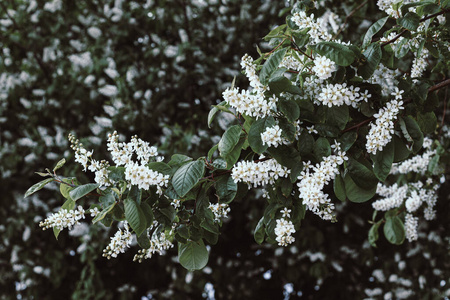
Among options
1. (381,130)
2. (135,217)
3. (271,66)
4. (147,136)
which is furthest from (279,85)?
(147,136)

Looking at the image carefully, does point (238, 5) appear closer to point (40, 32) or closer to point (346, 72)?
point (40, 32)

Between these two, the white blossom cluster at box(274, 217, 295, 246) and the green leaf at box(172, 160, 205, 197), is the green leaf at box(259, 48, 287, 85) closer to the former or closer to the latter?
the green leaf at box(172, 160, 205, 197)

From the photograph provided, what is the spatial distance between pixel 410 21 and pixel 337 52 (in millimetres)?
216

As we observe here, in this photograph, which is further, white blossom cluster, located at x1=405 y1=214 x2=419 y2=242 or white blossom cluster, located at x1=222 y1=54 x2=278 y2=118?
white blossom cluster, located at x1=405 y1=214 x2=419 y2=242

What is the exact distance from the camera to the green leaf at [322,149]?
3.35 ft

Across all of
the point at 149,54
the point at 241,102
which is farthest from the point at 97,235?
the point at 241,102

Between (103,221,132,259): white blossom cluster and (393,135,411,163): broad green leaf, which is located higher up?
(393,135,411,163): broad green leaf

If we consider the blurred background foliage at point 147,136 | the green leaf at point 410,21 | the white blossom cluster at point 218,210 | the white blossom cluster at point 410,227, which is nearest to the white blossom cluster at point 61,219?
the white blossom cluster at point 218,210

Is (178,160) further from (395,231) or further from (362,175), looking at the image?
(395,231)

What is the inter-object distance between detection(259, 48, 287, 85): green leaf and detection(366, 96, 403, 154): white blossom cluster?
25 cm

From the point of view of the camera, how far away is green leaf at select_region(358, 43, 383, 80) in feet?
3.35

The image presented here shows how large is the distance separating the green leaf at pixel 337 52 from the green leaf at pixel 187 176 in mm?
351

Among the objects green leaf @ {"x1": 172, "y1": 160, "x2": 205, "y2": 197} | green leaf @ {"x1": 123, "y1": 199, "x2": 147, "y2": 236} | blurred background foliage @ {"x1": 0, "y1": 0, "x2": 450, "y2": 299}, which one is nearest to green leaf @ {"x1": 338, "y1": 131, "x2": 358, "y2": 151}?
green leaf @ {"x1": 172, "y1": 160, "x2": 205, "y2": 197}

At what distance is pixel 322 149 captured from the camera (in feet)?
3.35
